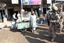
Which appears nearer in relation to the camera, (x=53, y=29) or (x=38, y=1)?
(x=53, y=29)

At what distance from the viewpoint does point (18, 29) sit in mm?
14438

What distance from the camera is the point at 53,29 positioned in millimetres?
10195

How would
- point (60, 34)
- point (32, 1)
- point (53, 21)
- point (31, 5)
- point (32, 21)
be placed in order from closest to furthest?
point (53, 21) → point (60, 34) → point (32, 21) → point (32, 1) → point (31, 5)

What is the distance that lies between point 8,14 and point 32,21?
72.8 ft

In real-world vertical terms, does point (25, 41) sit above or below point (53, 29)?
below

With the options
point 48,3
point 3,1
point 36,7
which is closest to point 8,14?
point 3,1

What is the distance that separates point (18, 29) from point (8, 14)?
21231mm

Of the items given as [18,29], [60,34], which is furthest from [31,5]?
[60,34]

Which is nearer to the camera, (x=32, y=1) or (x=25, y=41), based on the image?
(x=25, y=41)

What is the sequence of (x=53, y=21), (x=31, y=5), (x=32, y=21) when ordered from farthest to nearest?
(x=31, y=5), (x=32, y=21), (x=53, y=21)

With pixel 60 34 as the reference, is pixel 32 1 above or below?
above

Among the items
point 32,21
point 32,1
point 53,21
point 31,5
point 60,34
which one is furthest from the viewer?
point 31,5

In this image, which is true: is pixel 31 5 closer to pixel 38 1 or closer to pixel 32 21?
pixel 38 1

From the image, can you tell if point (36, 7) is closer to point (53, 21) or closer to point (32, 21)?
point (32, 21)
